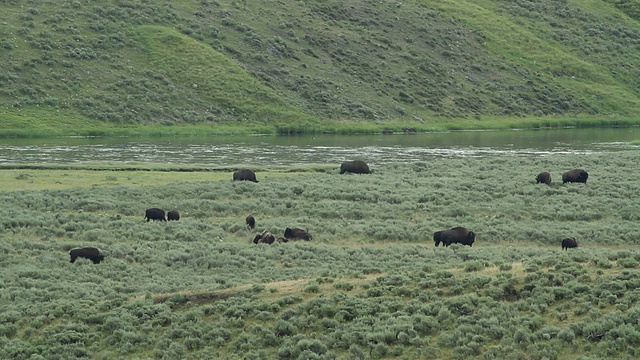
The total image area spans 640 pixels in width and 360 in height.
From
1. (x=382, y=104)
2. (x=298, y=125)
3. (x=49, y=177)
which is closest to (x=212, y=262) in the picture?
(x=49, y=177)

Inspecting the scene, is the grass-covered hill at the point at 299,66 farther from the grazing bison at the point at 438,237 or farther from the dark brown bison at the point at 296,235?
the grazing bison at the point at 438,237

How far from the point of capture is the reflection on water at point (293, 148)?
53.7 metres

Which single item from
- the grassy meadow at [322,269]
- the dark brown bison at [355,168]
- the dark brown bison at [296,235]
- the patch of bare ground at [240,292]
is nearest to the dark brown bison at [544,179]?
the grassy meadow at [322,269]

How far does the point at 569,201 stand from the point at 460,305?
18.9 m

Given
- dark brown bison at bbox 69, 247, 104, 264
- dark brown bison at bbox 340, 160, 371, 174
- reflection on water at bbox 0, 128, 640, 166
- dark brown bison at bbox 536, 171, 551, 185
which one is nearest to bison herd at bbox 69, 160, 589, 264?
dark brown bison at bbox 69, 247, 104, 264

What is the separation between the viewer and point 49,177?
4256cm

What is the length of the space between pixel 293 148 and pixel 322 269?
38351mm

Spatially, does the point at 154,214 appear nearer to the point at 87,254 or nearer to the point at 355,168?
the point at 87,254

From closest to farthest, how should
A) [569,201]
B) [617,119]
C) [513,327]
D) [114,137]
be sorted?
[513,327]
[569,201]
[114,137]
[617,119]

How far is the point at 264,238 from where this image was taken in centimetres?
2895

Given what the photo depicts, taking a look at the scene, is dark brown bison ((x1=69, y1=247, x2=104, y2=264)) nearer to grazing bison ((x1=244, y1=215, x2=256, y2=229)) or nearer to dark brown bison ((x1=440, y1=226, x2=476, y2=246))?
grazing bison ((x1=244, y1=215, x2=256, y2=229))

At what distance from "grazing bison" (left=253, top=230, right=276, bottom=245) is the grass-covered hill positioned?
146 ft

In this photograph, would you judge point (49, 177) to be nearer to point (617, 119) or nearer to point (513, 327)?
point (513, 327)

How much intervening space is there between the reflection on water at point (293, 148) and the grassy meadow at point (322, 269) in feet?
31.9
